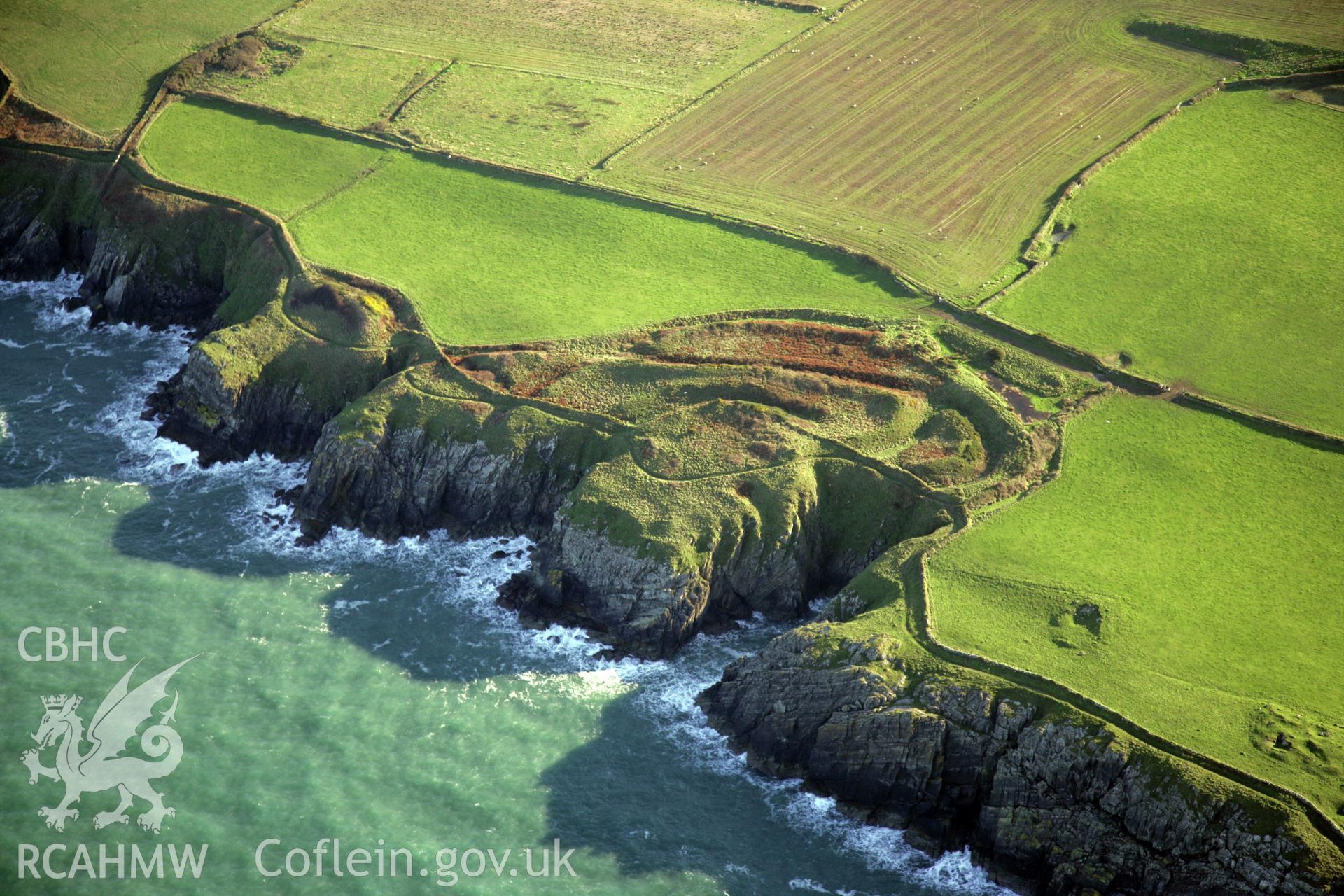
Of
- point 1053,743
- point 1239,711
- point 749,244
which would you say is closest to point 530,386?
point 749,244

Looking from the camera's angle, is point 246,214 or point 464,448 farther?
point 246,214

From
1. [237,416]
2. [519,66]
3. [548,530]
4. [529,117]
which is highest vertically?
[519,66]

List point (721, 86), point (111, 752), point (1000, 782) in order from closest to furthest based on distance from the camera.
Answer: point (1000, 782) → point (111, 752) → point (721, 86)

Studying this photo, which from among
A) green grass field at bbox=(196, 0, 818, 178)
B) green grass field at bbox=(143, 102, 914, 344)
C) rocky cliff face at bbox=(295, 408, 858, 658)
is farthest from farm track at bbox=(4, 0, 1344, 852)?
green grass field at bbox=(196, 0, 818, 178)

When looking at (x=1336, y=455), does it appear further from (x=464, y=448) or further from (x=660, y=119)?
(x=660, y=119)

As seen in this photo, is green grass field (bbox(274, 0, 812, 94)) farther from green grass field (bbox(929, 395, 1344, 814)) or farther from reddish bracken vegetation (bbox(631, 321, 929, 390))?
green grass field (bbox(929, 395, 1344, 814))

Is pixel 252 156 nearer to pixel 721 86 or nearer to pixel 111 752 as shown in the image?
pixel 721 86

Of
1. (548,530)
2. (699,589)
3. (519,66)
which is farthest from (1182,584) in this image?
(519,66)

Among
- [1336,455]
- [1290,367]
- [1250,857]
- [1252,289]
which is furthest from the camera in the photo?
[1252,289]
